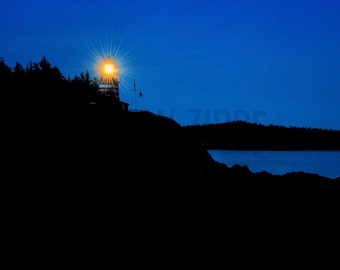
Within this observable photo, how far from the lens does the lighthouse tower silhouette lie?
44969 mm

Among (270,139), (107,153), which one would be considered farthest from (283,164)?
(107,153)

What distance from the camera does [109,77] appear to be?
45281 millimetres

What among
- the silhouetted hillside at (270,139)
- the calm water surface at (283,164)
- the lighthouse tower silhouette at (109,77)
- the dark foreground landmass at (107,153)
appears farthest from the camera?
the silhouetted hillside at (270,139)

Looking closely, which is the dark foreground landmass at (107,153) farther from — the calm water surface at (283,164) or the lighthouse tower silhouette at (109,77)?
the calm water surface at (283,164)

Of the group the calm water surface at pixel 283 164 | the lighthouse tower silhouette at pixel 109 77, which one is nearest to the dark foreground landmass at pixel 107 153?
the lighthouse tower silhouette at pixel 109 77

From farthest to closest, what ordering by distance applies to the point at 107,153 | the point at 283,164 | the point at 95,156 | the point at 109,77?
the point at 283,164
the point at 109,77
the point at 107,153
the point at 95,156

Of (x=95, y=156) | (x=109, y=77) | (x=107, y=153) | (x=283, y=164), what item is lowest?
(x=95, y=156)

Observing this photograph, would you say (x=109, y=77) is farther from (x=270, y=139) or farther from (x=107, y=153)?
(x=270, y=139)

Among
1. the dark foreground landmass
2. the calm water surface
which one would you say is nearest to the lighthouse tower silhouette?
the dark foreground landmass

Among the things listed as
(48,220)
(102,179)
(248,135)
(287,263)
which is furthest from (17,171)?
(248,135)

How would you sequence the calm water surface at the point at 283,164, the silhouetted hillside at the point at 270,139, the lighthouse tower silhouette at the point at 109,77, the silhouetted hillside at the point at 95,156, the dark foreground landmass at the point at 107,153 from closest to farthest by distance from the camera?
1. the silhouetted hillside at the point at 95,156
2. the dark foreground landmass at the point at 107,153
3. the lighthouse tower silhouette at the point at 109,77
4. the calm water surface at the point at 283,164
5. the silhouetted hillside at the point at 270,139

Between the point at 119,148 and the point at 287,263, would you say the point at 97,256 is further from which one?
the point at 287,263

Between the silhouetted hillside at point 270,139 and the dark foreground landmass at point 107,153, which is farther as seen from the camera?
the silhouetted hillside at point 270,139

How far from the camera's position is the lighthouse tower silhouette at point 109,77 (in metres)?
45.0
